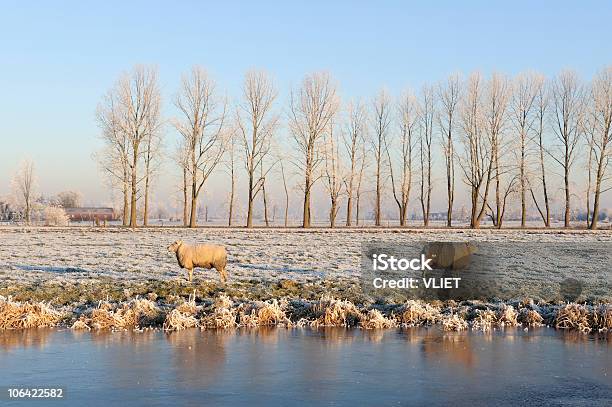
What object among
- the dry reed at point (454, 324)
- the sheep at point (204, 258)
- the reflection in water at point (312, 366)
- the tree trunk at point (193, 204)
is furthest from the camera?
the tree trunk at point (193, 204)

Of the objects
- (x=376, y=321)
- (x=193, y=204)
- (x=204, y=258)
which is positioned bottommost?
(x=376, y=321)

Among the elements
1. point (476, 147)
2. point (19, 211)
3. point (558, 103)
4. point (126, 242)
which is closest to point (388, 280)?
point (126, 242)

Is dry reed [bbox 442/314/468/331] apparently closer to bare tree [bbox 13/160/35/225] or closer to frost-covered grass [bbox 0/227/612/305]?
frost-covered grass [bbox 0/227/612/305]

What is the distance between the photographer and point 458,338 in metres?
12.9

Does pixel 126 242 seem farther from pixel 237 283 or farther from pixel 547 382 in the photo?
pixel 547 382

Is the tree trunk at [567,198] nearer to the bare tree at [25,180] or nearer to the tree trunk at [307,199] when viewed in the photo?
the tree trunk at [307,199]

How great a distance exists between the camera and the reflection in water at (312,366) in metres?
8.71

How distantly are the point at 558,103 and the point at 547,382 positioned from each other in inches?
2477

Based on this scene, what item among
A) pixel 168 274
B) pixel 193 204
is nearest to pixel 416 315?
pixel 168 274

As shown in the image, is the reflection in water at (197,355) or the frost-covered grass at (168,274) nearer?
the reflection in water at (197,355)

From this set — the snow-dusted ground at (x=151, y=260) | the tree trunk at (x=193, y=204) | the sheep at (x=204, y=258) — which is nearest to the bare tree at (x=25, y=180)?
the tree trunk at (x=193, y=204)

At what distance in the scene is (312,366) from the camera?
1041cm

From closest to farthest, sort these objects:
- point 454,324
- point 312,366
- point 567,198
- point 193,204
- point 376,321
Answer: point 312,366 < point 454,324 < point 376,321 < point 193,204 < point 567,198

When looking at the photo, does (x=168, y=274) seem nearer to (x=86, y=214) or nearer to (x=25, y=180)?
(x=25, y=180)
